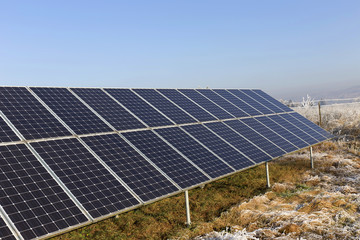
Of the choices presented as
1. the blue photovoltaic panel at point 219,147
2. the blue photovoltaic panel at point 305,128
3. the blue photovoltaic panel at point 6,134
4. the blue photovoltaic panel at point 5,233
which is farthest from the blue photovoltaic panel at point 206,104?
the blue photovoltaic panel at point 5,233

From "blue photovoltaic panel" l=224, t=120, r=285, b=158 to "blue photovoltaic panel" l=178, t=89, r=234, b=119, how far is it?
0.73m

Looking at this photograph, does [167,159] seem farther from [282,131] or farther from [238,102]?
[238,102]

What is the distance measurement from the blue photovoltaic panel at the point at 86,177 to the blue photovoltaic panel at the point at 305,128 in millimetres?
13418

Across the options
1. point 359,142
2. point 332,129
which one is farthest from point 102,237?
point 332,129

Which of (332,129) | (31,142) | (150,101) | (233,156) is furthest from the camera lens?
(332,129)

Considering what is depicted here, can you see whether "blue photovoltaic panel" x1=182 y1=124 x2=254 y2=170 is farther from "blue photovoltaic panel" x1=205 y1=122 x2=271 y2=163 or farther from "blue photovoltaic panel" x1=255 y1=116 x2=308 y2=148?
"blue photovoltaic panel" x1=255 y1=116 x2=308 y2=148

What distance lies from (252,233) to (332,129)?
22.9 meters

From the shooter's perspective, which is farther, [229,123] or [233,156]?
[229,123]

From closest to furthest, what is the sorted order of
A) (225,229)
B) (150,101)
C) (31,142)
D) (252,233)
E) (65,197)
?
1. (65,197)
2. (31,142)
3. (252,233)
4. (225,229)
5. (150,101)

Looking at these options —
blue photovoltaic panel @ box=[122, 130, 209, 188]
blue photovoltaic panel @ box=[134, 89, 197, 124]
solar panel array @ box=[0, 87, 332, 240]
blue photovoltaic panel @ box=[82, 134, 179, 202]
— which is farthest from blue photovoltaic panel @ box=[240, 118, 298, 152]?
blue photovoltaic panel @ box=[82, 134, 179, 202]

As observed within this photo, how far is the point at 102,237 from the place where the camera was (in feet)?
A: 33.6

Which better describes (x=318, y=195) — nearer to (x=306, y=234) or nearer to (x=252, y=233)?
(x=306, y=234)

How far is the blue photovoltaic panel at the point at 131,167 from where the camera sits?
820 cm

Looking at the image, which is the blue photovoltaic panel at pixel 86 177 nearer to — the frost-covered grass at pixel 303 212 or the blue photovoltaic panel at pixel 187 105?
the frost-covered grass at pixel 303 212
